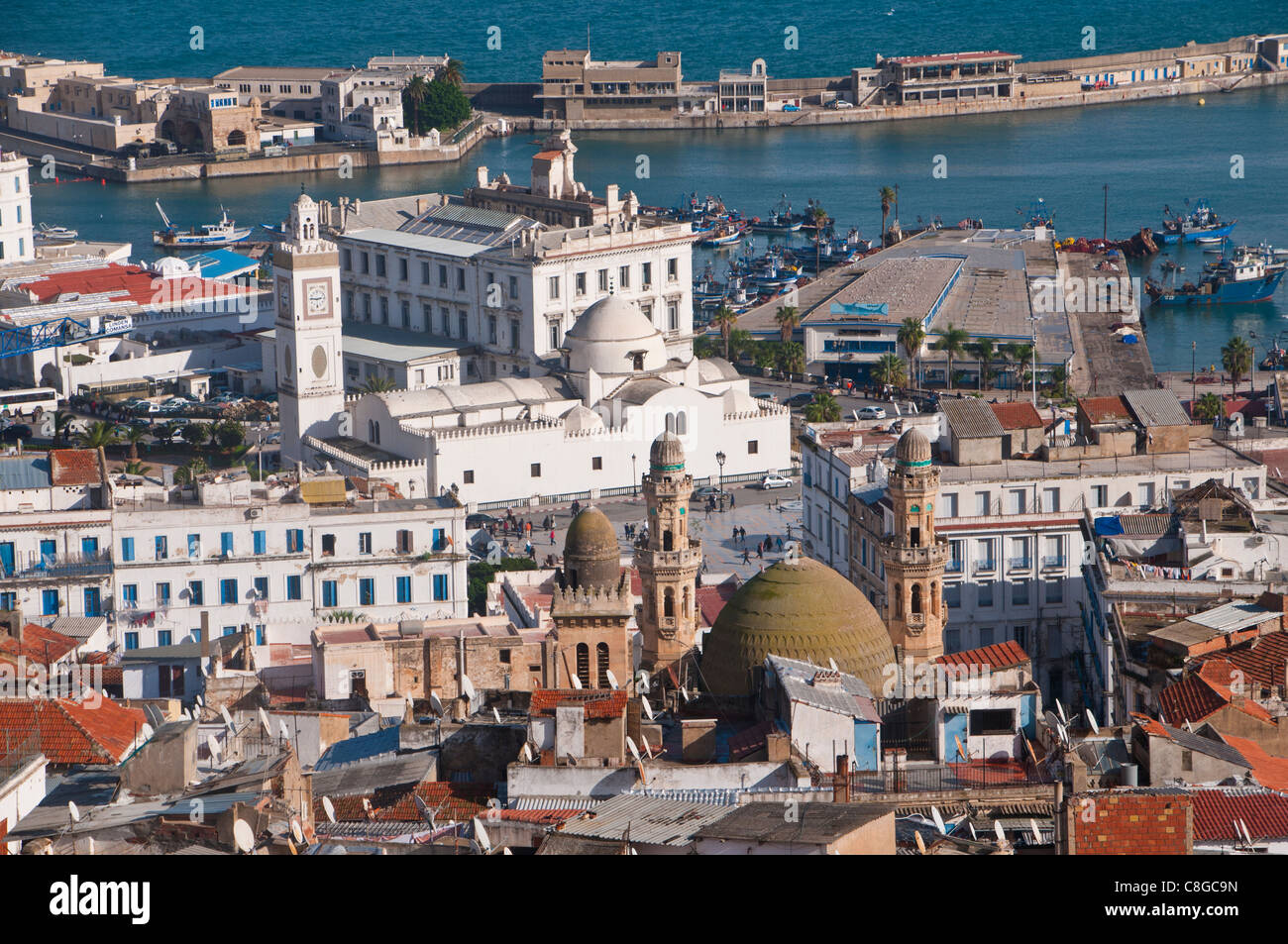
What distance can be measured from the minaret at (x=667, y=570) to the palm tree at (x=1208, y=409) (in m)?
32.6

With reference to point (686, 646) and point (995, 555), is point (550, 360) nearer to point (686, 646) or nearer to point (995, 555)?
point (995, 555)

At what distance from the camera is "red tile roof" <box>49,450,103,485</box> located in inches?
2028

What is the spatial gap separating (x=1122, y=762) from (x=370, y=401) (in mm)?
47170

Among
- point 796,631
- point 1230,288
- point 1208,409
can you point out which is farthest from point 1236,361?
point 796,631

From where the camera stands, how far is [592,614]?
1554 inches

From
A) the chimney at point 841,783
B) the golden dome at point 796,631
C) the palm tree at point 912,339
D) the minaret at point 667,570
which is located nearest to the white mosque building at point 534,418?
the palm tree at point 912,339

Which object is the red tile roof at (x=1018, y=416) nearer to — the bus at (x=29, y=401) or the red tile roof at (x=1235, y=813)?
the red tile roof at (x=1235, y=813)

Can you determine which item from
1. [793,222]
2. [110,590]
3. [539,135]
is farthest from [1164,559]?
[539,135]

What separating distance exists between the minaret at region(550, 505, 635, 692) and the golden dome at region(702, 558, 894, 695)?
365 centimetres

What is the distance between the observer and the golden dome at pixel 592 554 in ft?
130

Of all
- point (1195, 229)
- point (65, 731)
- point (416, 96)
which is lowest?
point (65, 731)

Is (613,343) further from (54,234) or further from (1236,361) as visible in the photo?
(54,234)

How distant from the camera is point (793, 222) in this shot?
133375 mm

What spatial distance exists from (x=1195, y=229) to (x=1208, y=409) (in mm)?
58783
